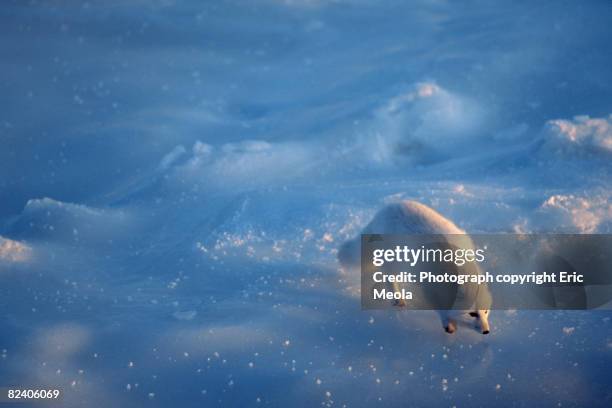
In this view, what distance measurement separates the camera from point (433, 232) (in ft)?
9.73

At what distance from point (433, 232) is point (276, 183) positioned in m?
2.59

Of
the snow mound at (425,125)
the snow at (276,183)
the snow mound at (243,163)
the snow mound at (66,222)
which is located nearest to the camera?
the snow at (276,183)

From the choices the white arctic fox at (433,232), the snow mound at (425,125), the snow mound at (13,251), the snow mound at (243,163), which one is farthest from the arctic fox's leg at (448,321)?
the snow mound at (13,251)

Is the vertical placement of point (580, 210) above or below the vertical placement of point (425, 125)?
below

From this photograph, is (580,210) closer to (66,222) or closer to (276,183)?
(276,183)

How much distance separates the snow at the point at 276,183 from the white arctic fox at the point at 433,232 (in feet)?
0.77

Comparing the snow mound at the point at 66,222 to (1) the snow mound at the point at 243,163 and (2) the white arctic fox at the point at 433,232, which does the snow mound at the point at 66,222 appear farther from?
(2) the white arctic fox at the point at 433,232

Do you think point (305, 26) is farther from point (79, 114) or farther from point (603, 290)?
point (603, 290)

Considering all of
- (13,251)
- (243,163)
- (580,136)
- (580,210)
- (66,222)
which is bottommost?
(13,251)

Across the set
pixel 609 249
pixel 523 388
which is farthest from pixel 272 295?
pixel 609 249

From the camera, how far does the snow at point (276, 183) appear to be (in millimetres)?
2848

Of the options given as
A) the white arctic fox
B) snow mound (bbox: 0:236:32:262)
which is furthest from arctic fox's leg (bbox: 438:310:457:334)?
snow mound (bbox: 0:236:32:262)

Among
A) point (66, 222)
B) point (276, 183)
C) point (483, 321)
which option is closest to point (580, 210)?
point (483, 321)

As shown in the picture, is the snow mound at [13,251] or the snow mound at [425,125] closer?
the snow mound at [13,251]
